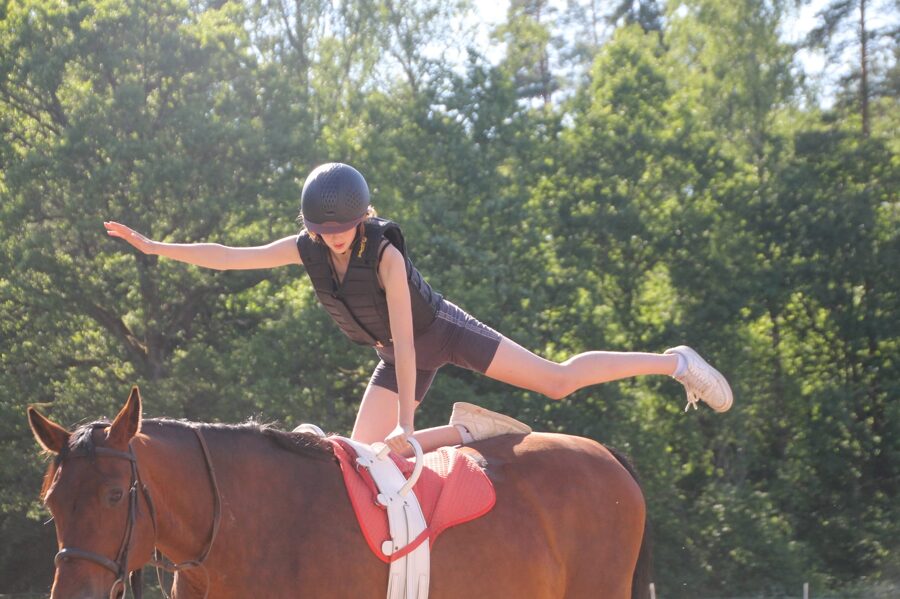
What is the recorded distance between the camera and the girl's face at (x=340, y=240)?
4371 millimetres

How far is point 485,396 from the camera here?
18.5m

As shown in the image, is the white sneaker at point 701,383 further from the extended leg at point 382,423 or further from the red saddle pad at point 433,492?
the red saddle pad at point 433,492

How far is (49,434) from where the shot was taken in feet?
11.5

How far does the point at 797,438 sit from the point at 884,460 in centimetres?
171

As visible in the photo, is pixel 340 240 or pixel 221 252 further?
pixel 221 252

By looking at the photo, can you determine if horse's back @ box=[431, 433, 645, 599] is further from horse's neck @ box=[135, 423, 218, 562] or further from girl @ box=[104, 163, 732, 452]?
horse's neck @ box=[135, 423, 218, 562]

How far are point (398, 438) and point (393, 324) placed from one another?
0.48 meters

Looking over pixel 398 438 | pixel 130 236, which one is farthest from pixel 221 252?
pixel 398 438

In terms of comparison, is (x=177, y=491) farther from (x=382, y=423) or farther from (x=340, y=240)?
(x=382, y=423)

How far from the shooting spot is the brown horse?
11.3 ft

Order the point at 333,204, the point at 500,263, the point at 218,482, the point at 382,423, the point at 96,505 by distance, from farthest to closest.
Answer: the point at 500,263 → the point at 382,423 → the point at 333,204 → the point at 218,482 → the point at 96,505

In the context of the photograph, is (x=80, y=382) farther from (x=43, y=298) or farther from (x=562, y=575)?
(x=562, y=575)

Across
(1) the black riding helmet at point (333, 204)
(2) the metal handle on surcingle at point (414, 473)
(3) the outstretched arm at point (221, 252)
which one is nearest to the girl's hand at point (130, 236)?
(3) the outstretched arm at point (221, 252)

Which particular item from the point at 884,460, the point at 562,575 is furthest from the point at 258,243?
the point at 562,575
